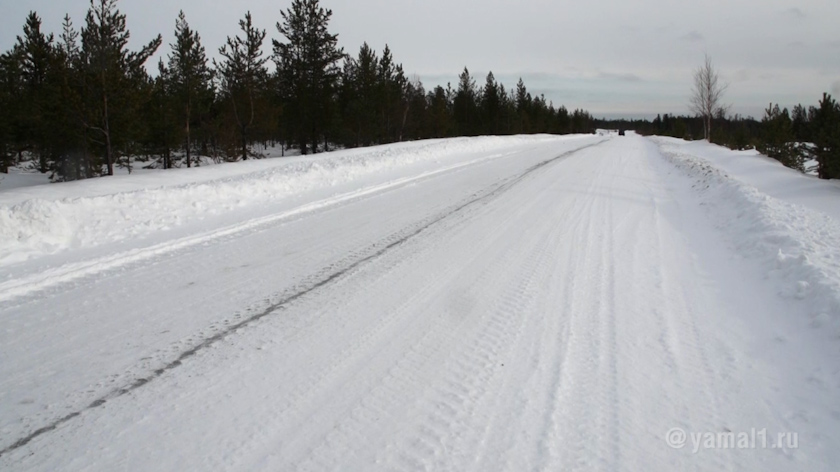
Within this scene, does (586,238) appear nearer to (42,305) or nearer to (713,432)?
(713,432)

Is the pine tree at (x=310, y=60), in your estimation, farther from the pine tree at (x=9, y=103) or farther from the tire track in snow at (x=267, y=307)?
the tire track in snow at (x=267, y=307)

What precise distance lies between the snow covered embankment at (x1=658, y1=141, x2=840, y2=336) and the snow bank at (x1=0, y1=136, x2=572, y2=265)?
8.57 metres

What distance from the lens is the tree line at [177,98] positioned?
66.1 ft

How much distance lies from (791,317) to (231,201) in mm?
9215

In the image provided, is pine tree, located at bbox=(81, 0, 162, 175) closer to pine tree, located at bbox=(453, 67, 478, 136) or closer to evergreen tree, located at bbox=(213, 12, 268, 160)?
evergreen tree, located at bbox=(213, 12, 268, 160)

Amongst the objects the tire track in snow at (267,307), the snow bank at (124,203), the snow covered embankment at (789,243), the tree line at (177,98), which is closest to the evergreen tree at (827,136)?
the snow covered embankment at (789,243)

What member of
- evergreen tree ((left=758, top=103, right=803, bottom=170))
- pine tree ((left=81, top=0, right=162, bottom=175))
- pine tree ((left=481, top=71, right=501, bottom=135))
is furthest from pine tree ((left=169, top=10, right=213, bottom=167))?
pine tree ((left=481, top=71, right=501, bottom=135))

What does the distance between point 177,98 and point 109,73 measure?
32.4ft

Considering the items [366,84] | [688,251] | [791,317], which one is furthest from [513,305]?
[366,84]

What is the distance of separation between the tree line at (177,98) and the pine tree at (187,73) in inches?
2.7

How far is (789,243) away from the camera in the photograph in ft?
19.8

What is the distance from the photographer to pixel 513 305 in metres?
4.54

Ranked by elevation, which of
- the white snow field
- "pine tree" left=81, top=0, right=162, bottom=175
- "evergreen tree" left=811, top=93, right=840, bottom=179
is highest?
"pine tree" left=81, top=0, right=162, bottom=175

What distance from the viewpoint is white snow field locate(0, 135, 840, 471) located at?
8.59 feet
